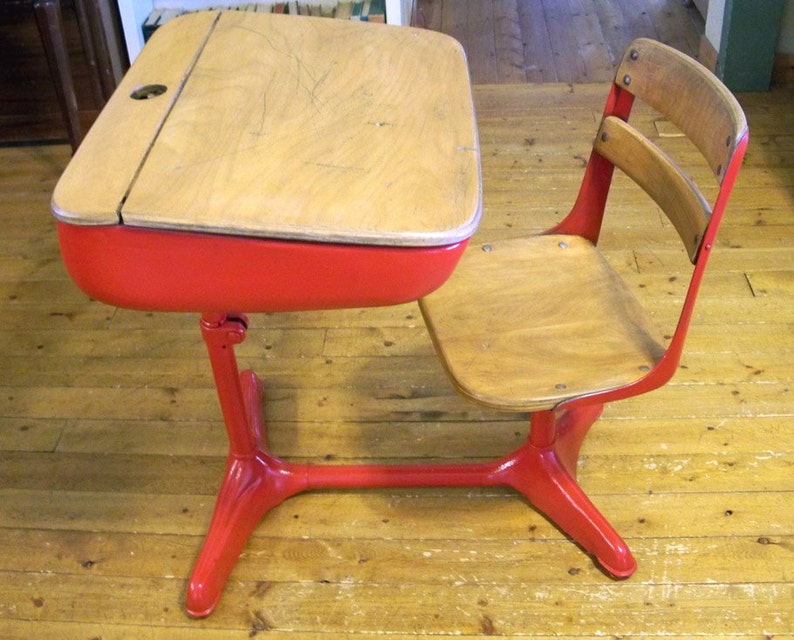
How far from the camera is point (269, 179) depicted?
1206 mm

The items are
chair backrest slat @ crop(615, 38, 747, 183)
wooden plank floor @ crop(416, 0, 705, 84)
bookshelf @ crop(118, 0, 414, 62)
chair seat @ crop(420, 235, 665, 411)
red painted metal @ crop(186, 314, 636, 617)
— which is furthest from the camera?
wooden plank floor @ crop(416, 0, 705, 84)

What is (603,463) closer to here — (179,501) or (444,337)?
(444,337)

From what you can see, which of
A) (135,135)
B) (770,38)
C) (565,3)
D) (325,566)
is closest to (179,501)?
(325,566)

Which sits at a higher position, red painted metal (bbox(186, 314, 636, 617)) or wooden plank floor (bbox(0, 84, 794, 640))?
red painted metal (bbox(186, 314, 636, 617))

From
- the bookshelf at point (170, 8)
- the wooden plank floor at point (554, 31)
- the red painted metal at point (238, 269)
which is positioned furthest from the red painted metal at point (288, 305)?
the wooden plank floor at point (554, 31)

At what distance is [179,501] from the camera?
183cm

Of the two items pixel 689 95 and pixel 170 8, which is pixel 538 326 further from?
pixel 170 8

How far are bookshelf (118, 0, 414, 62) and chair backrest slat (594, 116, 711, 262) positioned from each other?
5.67 feet

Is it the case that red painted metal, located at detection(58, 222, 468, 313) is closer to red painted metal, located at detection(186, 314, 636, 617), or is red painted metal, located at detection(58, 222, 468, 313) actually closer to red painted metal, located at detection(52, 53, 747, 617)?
red painted metal, located at detection(52, 53, 747, 617)

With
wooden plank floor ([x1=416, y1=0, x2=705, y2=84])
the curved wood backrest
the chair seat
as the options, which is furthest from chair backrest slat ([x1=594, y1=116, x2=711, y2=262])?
wooden plank floor ([x1=416, y1=0, x2=705, y2=84])

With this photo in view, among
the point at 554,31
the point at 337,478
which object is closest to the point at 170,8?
the point at 554,31

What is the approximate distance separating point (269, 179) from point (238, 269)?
122mm

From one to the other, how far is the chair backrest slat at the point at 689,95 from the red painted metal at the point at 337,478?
1.80ft

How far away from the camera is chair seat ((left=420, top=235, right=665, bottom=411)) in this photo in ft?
4.64
